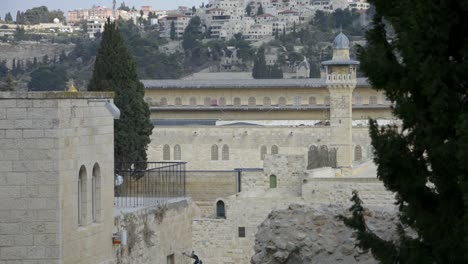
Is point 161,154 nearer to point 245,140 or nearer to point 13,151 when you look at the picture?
point 245,140

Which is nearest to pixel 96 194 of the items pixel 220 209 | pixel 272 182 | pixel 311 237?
pixel 311 237

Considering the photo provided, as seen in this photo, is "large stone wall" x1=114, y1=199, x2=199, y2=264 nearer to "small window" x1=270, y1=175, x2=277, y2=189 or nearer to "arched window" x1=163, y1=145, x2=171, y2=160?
"small window" x1=270, y1=175, x2=277, y2=189

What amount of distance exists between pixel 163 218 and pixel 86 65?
109210mm

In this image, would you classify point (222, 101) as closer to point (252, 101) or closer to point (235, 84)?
point (235, 84)

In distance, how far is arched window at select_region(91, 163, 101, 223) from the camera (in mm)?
16516

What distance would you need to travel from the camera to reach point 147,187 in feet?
86.6

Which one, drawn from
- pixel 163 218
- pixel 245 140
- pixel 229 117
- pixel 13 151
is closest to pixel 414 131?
pixel 13 151

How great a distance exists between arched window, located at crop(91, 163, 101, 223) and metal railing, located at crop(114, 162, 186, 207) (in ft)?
12.5

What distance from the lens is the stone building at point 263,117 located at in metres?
61.3

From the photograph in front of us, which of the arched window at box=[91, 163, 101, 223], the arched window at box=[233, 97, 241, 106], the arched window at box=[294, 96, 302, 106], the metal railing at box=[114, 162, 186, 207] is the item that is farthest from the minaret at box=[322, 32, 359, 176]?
the arched window at box=[91, 163, 101, 223]

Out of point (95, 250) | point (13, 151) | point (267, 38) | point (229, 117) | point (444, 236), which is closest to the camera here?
point (444, 236)

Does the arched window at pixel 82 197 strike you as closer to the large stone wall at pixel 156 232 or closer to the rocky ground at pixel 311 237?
the large stone wall at pixel 156 232

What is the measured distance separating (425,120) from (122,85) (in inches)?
1322

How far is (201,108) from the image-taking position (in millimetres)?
81125
